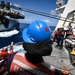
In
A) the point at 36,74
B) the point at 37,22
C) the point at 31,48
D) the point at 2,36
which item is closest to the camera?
the point at 31,48

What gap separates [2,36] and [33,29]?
132 ft

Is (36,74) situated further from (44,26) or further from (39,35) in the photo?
(44,26)

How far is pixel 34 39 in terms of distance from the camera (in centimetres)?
169

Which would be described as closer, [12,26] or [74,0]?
[74,0]

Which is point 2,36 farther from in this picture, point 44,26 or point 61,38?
point 44,26

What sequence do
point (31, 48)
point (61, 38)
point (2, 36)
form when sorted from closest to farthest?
point (31, 48), point (61, 38), point (2, 36)

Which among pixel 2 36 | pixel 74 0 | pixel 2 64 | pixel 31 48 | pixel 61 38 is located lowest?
pixel 2 36

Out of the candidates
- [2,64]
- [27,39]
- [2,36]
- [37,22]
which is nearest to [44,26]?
[37,22]

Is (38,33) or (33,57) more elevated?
(38,33)

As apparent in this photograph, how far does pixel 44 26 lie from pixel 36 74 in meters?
0.63

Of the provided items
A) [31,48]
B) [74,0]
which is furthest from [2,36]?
[31,48]

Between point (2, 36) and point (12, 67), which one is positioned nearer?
point (12, 67)

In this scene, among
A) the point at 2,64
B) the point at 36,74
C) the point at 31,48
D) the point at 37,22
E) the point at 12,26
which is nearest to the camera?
the point at 31,48

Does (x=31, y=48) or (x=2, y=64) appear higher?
(x=31, y=48)
